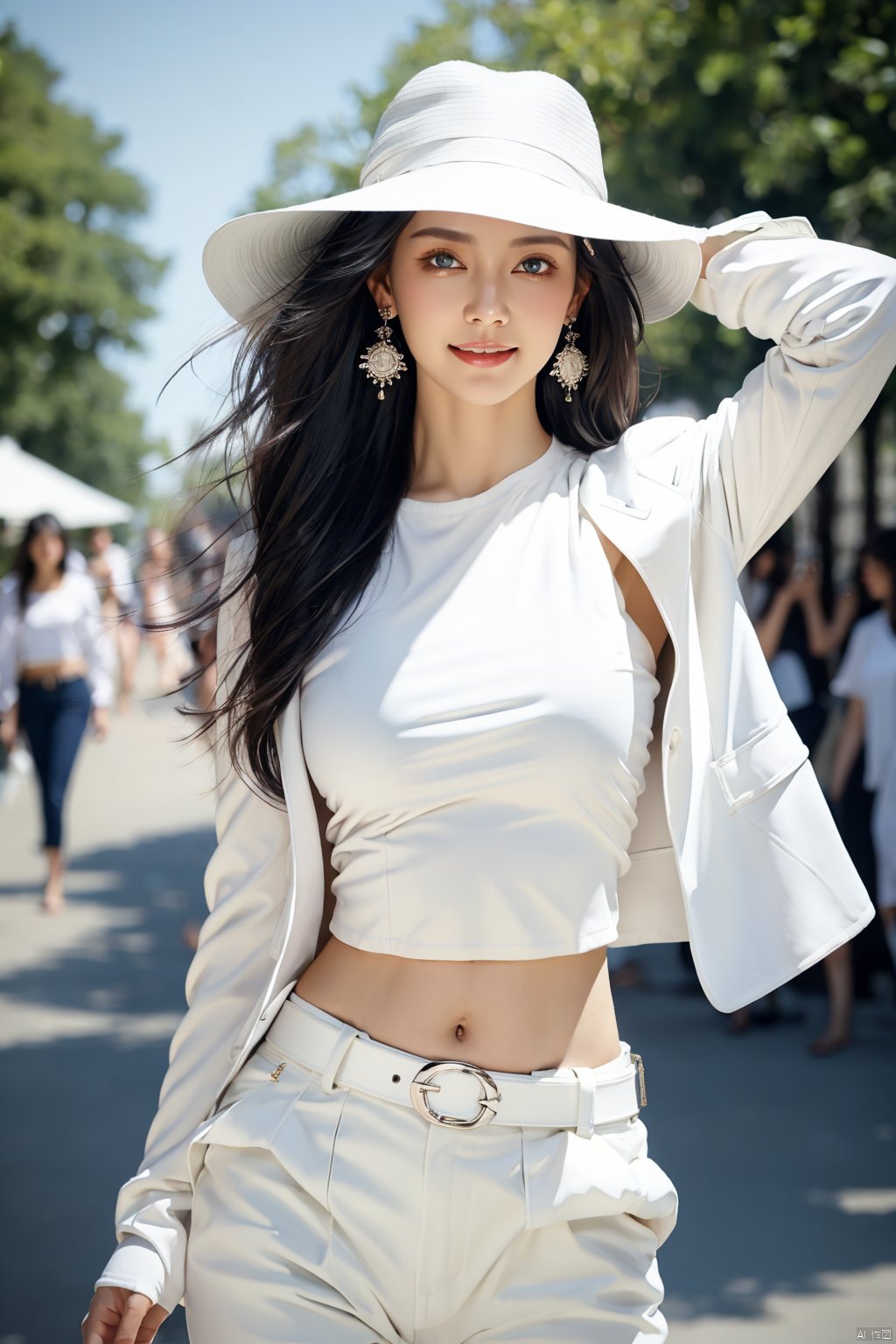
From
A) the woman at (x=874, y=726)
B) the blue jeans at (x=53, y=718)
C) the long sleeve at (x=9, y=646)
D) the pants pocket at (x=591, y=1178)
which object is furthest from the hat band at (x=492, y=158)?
the long sleeve at (x=9, y=646)

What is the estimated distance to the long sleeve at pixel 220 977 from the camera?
2.29 m

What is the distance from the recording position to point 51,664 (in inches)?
406

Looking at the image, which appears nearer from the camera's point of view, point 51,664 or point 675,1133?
point 675,1133

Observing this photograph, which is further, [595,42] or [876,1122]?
[595,42]

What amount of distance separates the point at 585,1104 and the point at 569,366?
3.95ft

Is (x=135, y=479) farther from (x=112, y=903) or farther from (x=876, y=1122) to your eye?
(x=112, y=903)

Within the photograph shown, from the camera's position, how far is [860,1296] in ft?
15.1

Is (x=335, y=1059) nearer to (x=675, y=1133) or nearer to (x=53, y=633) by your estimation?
(x=675, y=1133)

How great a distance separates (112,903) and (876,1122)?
584 centimetres

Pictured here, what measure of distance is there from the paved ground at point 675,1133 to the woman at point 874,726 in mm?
302

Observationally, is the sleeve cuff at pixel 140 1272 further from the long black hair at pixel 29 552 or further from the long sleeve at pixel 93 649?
the long black hair at pixel 29 552

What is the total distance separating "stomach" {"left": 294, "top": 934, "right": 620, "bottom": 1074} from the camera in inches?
85.4

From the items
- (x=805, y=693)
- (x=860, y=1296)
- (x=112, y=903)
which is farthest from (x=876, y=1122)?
(x=112, y=903)

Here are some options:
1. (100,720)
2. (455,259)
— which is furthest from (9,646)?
(455,259)
